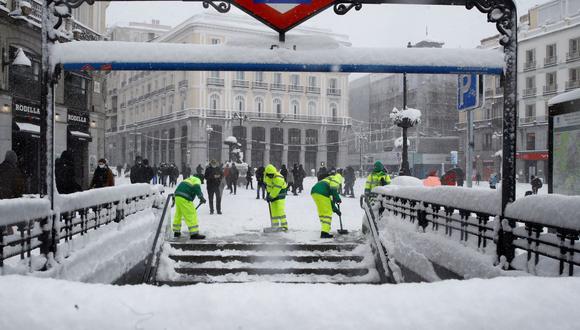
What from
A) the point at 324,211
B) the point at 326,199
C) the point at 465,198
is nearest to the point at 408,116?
the point at 326,199

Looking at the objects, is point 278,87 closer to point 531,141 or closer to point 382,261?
point 531,141

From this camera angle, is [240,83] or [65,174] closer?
[65,174]

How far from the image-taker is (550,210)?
363cm

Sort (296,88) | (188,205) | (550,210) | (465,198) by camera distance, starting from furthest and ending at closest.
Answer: (296,88), (188,205), (465,198), (550,210)

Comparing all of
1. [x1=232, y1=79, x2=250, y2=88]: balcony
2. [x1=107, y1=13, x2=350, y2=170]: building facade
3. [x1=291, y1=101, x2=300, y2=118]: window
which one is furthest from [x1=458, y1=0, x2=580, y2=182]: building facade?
[x1=232, y1=79, x2=250, y2=88]: balcony

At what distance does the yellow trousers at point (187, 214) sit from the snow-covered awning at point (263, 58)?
5.05 m

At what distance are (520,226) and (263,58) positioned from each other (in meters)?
2.89

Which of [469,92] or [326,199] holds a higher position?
[469,92]

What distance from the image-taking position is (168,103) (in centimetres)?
5775

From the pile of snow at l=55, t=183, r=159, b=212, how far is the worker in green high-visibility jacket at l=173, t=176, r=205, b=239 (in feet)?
3.26

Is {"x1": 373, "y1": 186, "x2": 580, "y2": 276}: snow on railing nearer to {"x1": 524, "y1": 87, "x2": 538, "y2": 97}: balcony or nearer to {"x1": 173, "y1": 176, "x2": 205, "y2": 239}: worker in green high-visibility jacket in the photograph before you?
{"x1": 173, "y1": 176, "x2": 205, "y2": 239}: worker in green high-visibility jacket

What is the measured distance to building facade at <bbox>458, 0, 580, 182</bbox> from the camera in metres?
42.2

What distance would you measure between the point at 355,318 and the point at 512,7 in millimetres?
3748

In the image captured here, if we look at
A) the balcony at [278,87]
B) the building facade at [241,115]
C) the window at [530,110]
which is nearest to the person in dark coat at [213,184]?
the building facade at [241,115]
